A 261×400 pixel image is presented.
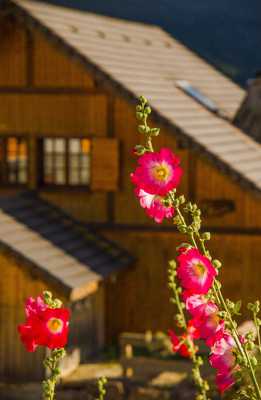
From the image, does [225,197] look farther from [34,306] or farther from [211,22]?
[211,22]

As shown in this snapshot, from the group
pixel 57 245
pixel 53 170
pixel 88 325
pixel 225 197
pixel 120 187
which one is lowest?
pixel 88 325

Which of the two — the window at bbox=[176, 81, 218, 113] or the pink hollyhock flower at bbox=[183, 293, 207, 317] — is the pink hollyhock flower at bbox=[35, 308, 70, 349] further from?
the window at bbox=[176, 81, 218, 113]

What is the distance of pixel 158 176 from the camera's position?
3629 millimetres

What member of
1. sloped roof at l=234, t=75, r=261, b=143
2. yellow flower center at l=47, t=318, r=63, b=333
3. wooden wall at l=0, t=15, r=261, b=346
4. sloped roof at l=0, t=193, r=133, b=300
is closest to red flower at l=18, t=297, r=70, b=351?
yellow flower center at l=47, t=318, r=63, b=333

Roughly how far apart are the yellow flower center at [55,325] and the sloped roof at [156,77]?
579 inches

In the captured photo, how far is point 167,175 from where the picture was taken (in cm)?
363

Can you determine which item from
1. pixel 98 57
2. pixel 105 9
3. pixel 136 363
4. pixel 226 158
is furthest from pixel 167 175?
pixel 105 9

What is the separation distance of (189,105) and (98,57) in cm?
226

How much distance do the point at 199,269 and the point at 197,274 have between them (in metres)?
0.02

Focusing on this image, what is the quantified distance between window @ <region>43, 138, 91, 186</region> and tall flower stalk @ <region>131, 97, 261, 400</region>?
1665cm

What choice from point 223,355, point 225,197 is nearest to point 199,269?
point 223,355

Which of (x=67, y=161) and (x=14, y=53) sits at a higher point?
(x=14, y=53)

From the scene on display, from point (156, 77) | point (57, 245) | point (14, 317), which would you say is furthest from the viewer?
point (156, 77)

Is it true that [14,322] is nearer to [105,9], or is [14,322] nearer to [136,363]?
[136,363]
